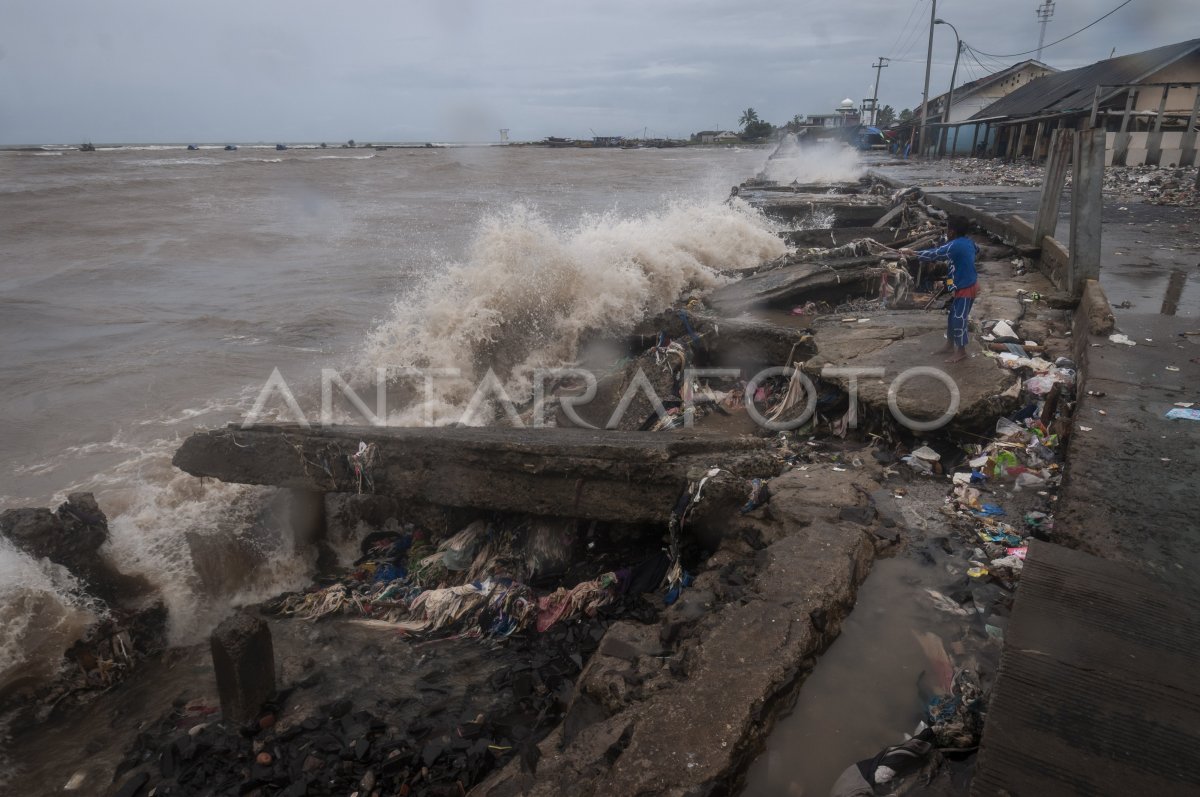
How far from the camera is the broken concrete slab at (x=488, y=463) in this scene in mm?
3854

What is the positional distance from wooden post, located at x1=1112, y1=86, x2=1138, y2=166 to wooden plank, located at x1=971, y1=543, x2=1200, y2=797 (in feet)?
82.1

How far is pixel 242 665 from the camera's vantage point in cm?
310

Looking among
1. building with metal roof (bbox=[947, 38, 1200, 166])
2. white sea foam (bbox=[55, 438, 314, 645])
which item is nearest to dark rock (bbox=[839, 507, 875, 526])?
white sea foam (bbox=[55, 438, 314, 645])

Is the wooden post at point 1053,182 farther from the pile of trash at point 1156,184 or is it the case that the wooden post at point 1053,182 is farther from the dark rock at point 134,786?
the dark rock at point 134,786

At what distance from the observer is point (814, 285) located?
28.1 ft

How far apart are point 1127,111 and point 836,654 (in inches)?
1010

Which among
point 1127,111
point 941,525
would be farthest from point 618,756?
point 1127,111

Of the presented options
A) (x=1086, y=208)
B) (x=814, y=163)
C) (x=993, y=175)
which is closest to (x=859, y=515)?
(x=1086, y=208)

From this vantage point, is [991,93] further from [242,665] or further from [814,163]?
[242,665]

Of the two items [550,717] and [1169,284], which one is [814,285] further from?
[550,717]

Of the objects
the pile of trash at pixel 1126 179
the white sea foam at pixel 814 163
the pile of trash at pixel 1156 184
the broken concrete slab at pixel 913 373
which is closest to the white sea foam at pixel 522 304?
the broken concrete slab at pixel 913 373

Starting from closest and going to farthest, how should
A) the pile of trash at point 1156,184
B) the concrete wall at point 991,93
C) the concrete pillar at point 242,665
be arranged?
the concrete pillar at point 242,665
the pile of trash at point 1156,184
the concrete wall at point 991,93

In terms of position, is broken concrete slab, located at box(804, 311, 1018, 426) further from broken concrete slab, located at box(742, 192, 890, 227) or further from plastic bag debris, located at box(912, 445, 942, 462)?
broken concrete slab, located at box(742, 192, 890, 227)

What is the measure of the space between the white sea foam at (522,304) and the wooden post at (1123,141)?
19.1 meters
